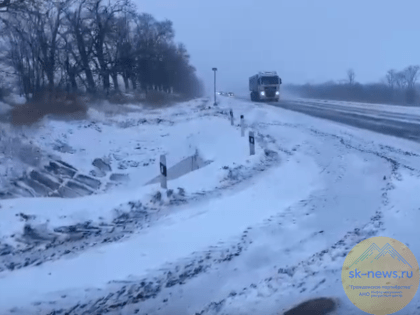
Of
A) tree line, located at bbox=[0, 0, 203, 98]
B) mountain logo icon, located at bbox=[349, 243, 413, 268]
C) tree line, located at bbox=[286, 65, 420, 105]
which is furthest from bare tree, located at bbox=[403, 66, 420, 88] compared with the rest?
mountain logo icon, located at bbox=[349, 243, 413, 268]

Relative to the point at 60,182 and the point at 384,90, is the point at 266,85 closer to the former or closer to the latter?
the point at 384,90

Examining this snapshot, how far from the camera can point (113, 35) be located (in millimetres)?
43875

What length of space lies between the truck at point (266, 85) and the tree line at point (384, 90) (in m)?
11.2

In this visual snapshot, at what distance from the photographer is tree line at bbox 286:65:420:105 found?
144 feet

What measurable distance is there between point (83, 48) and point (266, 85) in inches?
708

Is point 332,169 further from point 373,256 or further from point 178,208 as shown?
point 373,256

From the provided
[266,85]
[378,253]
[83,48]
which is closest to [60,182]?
[378,253]

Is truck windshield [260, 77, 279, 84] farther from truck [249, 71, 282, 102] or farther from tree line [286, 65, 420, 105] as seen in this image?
tree line [286, 65, 420, 105]

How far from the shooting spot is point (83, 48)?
41.8 m

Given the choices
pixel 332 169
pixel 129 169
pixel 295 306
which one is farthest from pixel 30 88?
pixel 295 306

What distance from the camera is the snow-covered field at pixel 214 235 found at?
5.31 meters

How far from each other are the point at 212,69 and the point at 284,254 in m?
31.8

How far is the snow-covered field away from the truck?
33085 mm

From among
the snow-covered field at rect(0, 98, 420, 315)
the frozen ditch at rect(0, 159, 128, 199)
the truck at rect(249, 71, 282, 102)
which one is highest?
the truck at rect(249, 71, 282, 102)
